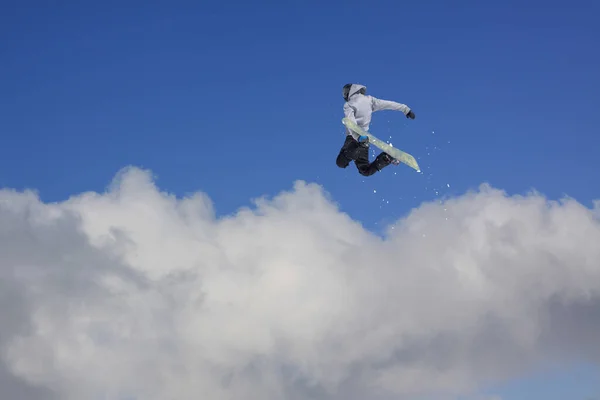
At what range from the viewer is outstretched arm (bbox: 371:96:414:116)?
111 feet

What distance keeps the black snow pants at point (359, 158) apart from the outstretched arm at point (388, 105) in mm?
1615

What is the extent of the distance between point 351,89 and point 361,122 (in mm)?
1252

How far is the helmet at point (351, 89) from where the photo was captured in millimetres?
33250

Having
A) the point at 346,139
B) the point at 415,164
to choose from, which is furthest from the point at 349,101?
the point at 415,164

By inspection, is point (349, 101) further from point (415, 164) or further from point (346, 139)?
point (415, 164)

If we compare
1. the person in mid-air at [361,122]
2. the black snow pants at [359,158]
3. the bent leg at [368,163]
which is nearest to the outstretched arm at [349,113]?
the person in mid-air at [361,122]

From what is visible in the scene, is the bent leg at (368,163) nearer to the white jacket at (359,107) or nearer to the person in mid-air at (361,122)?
the person in mid-air at (361,122)

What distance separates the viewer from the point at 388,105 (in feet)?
111

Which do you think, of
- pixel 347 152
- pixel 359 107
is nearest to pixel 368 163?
pixel 347 152

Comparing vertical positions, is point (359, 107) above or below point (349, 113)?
above

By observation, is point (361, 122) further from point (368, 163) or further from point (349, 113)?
point (368, 163)

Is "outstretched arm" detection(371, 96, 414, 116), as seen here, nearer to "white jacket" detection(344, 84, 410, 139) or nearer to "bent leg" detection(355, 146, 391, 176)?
"white jacket" detection(344, 84, 410, 139)

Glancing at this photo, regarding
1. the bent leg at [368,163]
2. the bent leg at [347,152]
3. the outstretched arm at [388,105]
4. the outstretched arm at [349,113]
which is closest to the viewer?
the outstretched arm at [349,113]

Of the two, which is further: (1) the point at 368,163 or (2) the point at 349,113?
(1) the point at 368,163
